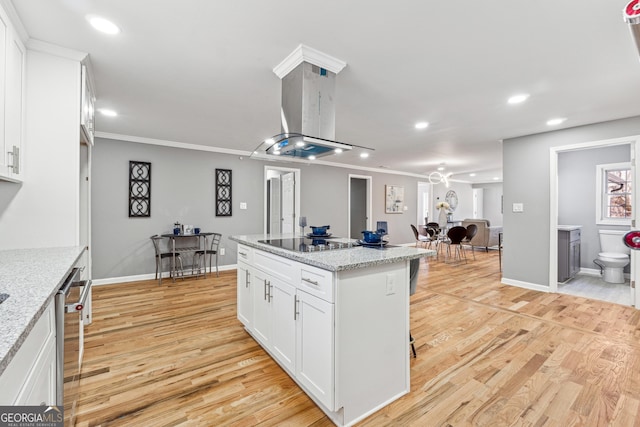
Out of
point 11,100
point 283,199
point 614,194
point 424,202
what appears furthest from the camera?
point 424,202

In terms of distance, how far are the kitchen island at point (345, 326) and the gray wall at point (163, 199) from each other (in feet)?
11.8

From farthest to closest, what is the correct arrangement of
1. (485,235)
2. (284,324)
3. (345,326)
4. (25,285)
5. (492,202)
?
(492,202), (485,235), (284,324), (345,326), (25,285)

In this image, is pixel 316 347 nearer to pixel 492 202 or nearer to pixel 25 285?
pixel 25 285

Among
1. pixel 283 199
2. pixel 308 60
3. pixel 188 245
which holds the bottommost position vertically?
pixel 188 245

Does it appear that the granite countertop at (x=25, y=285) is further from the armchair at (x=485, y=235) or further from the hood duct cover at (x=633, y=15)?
the armchair at (x=485, y=235)

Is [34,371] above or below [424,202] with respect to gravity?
below

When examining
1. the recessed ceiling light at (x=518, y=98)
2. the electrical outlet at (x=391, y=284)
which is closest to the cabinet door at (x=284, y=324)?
the electrical outlet at (x=391, y=284)

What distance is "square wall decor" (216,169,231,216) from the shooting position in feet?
17.8

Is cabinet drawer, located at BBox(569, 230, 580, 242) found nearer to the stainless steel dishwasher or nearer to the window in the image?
the window

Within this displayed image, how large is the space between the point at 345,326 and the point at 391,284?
0.42 m

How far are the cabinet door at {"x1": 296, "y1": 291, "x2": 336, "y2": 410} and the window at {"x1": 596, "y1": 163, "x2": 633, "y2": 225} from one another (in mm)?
5932

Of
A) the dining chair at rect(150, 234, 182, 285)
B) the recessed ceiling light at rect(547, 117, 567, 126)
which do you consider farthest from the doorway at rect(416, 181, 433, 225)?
the dining chair at rect(150, 234, 182, 285)

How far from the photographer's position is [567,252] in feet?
15.1

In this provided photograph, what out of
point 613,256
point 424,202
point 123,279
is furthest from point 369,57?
point 424,202
